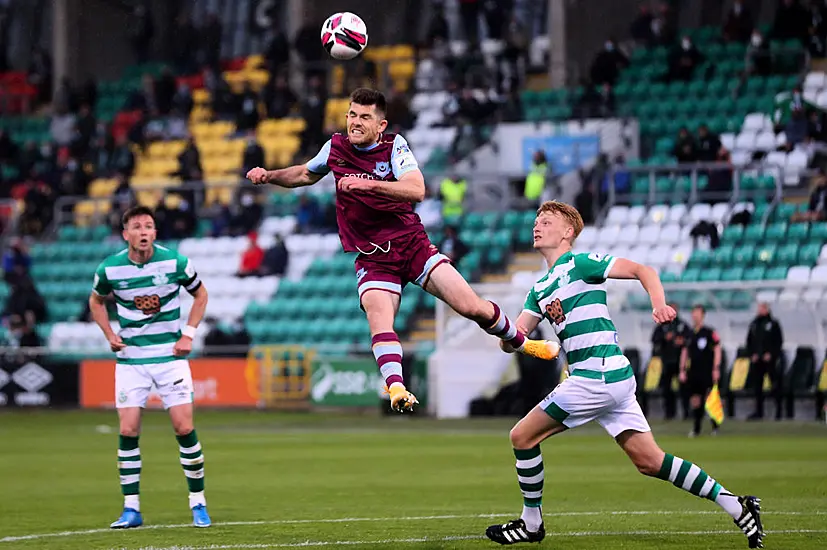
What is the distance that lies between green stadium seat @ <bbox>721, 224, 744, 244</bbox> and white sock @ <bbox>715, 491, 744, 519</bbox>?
18349 mm

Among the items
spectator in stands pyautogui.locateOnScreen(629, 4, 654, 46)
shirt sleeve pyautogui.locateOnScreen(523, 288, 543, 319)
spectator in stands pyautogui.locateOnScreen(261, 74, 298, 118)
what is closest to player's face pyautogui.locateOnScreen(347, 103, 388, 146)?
shirt sleeve pyautogui.locateOnScreen(523, 288, 543, 319)

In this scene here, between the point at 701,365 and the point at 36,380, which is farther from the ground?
the point at 701,365

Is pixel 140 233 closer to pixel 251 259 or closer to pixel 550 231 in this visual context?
pixel 550 231

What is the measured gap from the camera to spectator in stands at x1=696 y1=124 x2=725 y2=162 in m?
28.8

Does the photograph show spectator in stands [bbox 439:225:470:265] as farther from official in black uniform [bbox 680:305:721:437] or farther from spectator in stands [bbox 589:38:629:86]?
official in black uniform [bbox 680:305:721:437]

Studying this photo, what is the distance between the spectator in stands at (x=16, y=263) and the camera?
3325 centimetres

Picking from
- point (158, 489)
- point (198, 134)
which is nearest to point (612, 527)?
point (158, 489)

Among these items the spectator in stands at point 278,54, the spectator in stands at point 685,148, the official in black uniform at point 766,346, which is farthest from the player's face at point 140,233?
the spectator in stands at point 278,54

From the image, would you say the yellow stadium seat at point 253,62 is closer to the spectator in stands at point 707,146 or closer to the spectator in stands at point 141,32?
the spectator in stands at point 141,32

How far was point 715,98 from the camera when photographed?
101 ft

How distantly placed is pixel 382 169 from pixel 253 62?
29842 mm

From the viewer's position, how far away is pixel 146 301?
11336 mm

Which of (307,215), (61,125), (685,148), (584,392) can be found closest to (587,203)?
(685,148)

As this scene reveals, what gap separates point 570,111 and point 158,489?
62.7 feet
